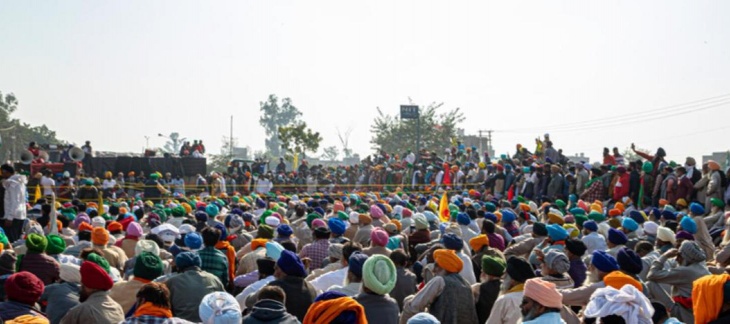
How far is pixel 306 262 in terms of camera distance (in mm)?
9227

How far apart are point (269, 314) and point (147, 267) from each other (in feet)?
6.00

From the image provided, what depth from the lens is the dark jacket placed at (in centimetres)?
527

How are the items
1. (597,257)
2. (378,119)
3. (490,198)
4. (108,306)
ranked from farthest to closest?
(378,119) < (490,198) < (597,257) < (108,306)

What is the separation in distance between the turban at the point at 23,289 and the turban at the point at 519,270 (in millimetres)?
3348

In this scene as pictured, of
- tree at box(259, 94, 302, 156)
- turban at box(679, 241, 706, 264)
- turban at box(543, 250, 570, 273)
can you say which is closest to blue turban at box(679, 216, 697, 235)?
turban at box(679, 241, 706, 264)

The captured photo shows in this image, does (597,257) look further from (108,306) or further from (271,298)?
(108,306)

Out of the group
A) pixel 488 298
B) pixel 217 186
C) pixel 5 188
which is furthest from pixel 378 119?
pixel 488 298

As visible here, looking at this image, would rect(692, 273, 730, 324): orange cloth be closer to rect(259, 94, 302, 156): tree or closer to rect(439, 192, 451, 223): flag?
rect(439, 192, 451, 223): flag

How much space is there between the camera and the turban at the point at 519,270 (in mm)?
6316

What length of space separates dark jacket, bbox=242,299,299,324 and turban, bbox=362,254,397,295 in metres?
0.96

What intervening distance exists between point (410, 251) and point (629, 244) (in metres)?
2.94

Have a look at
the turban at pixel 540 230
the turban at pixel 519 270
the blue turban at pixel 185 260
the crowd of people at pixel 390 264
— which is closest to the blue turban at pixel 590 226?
the crowd of people at pixel 390 264

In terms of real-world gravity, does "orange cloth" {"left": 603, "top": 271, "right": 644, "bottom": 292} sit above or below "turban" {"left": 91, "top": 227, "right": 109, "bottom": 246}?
below

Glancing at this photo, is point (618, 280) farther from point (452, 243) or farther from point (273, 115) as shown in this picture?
point (273, 115)
